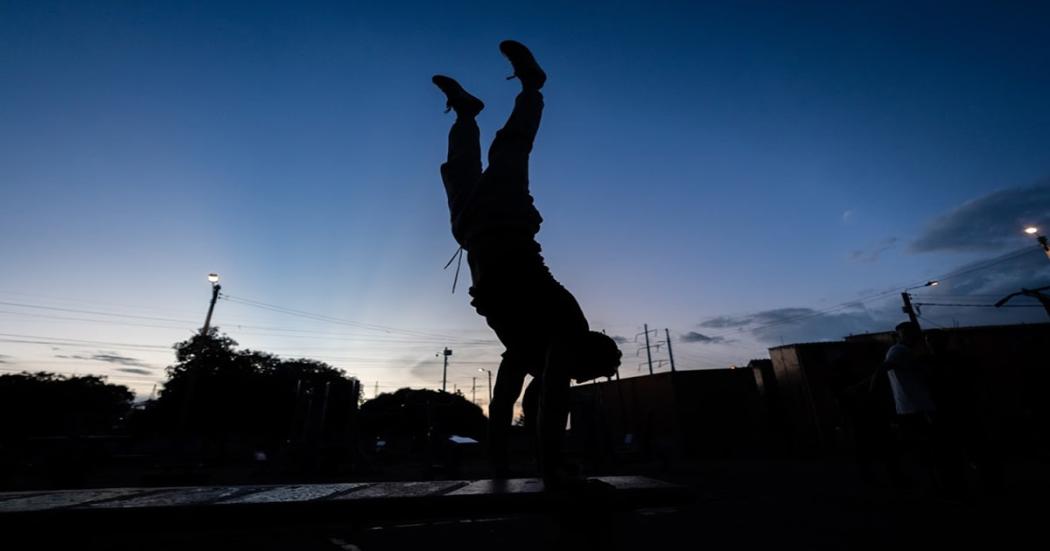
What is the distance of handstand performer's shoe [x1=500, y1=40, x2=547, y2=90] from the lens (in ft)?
7.27

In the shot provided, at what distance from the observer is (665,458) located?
1122cm

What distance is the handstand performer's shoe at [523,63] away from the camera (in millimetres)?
2215

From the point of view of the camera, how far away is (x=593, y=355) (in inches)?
72.6

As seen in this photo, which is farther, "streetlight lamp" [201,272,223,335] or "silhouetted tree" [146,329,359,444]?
"silhouetted tree" [146,329,359,444]

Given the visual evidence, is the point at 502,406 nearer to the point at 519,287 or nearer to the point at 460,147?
the point at 519,287

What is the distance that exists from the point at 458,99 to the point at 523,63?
529 mm

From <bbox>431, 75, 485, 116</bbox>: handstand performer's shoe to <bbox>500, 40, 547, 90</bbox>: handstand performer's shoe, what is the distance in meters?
0.40

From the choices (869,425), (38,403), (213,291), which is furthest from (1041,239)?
(38,403)

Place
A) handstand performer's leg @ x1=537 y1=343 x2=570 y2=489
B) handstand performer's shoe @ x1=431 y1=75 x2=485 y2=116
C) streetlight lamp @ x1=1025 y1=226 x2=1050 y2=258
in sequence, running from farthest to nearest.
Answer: streetlight lamp @ x1=1025 y1=226 x2=1050 y2=258
handstand performer's shoe @ x1=431 y1=75 x2=485 y2=116
handstand performer's leg @ x1=537 y1=343 x2=570 y2=489

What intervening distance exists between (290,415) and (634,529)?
39.5m

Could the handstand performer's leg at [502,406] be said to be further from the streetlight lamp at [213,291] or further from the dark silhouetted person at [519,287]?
the streetlight lamp at [213,291]

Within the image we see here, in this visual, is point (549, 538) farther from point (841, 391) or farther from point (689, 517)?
point (841, 391)

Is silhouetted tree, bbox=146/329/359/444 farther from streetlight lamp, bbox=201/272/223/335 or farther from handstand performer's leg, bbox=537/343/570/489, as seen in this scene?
handstand performer's leg, bbox=537/343/570/489

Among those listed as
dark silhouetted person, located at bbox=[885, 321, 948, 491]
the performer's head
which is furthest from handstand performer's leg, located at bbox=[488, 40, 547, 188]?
dark silhouetted person, located at bbox=[885, 321, 948, 491]
